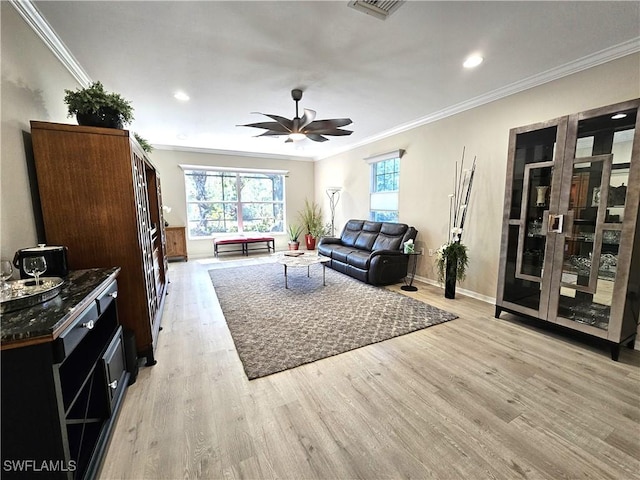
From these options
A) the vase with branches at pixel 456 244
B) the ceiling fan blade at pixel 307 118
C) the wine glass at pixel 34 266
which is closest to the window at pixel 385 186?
the vase with branches at pixel 456 244

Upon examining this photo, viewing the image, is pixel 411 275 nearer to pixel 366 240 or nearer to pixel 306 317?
pixel 366 240

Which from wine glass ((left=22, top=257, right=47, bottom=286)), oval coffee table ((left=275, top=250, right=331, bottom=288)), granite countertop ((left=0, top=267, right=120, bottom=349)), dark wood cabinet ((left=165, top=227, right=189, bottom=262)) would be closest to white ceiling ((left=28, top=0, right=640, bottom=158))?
wine glass ((left=22, top=257, right=47, bottom=286))

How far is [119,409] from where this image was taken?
1688 millimetres

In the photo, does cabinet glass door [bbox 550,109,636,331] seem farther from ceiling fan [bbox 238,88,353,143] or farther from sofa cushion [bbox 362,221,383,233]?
sofa cushion [bbox 362,221,383,233]

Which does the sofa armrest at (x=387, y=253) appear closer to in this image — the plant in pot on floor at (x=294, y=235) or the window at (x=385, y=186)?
the window at (x=385, y=186)

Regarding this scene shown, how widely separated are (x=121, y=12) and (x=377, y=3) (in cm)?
181

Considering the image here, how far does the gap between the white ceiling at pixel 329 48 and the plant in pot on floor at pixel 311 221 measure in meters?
4.03

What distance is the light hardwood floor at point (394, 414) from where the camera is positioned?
1.35 m

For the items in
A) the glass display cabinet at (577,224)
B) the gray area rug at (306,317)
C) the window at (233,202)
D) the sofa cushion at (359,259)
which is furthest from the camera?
the window at (233,202)

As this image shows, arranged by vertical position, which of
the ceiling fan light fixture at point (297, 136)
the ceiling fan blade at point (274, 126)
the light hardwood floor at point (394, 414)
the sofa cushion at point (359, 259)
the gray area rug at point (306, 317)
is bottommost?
the light hardwood floor at point (394, 414)

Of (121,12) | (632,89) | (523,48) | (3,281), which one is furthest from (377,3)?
(3,281)

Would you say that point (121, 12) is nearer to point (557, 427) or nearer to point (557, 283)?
point (557, 427)

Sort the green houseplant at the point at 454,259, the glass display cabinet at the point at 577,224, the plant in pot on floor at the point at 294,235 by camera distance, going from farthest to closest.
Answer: the plant in pot on floor at the point at 294,235 < the green houseplant at the point at 454,259 < the glass display cabinet at the point at 577,224

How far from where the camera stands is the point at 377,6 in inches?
71.4
